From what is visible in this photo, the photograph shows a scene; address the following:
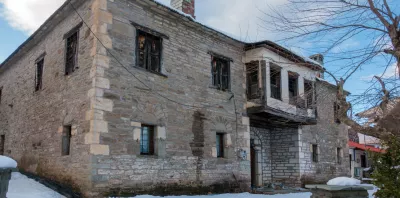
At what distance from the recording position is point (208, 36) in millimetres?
11656

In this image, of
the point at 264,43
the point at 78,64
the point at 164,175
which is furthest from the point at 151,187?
the point at 264,43

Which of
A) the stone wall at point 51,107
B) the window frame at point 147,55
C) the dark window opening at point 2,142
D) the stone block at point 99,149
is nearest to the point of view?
the stone block at point 99,149

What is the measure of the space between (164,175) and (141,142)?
3.43 feet

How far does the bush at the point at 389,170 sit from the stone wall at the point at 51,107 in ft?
19.1

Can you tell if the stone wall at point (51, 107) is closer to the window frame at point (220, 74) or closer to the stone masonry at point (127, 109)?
the stone masonry at point (127, 109)

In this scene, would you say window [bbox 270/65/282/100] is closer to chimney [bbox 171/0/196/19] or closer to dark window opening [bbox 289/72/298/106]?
dark window opening [bbox 289/72/298/106]

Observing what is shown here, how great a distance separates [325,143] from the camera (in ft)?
56.1

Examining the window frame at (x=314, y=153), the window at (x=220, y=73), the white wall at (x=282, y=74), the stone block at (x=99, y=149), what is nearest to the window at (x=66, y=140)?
the stone block at (x=99, y=149)

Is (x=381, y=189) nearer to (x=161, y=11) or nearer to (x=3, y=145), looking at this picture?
(x=161, y=11)

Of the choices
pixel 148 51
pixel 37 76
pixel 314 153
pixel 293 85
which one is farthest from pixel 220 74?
pixel 314 153

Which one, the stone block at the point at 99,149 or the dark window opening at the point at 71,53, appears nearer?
the stone block at the point at 99,149

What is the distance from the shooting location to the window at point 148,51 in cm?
Result: 965

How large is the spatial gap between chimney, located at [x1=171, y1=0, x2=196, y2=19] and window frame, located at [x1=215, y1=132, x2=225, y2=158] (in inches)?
162

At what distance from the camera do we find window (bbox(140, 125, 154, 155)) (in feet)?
30.8
